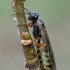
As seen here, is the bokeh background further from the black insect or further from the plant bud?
the plant bud

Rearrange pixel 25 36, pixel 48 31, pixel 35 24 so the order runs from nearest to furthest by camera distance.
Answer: pixel 25 36
pixel 35 24
pixel 48 31

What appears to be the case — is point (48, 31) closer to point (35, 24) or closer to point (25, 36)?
point (35, 24)

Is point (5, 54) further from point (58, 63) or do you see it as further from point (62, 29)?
point (62, 29)

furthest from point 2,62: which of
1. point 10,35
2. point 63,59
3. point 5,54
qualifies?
point 63,59

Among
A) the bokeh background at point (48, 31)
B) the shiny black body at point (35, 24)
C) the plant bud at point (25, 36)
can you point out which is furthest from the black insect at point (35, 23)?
the bokeh background at point (48, 31)

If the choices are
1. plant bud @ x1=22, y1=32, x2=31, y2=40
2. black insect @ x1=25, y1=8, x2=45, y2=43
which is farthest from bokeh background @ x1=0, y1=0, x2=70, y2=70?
plant bud @ x1=22, y1=32, x2=31, y2=40

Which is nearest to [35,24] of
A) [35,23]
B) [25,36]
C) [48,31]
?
[35,23]

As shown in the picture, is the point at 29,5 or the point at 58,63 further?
the point at 29,5

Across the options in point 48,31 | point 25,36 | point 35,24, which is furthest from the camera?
point 48,31

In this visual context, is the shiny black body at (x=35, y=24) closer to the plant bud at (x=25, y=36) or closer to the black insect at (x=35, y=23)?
the black insect at (x=35, y=23)
